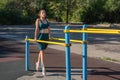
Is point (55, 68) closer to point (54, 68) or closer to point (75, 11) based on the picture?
point (54, 68)

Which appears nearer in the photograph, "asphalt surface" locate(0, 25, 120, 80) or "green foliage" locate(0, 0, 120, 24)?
"asphalt surface" locate(0, 25, 120, 80)

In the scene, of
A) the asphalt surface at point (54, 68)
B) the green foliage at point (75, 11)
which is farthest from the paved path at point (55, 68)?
the green foliage at point (75, 11)

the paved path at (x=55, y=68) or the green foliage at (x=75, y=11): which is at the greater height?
the green foliage at (x=75, y=11)

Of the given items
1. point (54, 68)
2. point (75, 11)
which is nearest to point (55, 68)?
point (54, 68)

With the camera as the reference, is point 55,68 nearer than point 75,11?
Yes

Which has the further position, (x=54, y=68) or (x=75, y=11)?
(x=75, y=11)

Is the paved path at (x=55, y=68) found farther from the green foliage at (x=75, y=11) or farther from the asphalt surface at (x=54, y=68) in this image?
the green foliage at (x=75, y=11)

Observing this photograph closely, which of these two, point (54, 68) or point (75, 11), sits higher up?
point (75, 11)

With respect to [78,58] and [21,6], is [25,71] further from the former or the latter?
[21,6]

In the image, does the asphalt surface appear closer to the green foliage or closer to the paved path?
the paved path

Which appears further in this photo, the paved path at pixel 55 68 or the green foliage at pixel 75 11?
the green foliage at pixel 75 11

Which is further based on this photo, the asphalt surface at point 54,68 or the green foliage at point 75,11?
the green foliage at point 75,11

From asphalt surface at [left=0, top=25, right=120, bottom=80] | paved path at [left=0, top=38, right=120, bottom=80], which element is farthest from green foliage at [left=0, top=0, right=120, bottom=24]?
paved path at [left=0, top=38, right=120, bottom=80]

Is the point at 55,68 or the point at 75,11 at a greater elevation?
the point at 75,11
